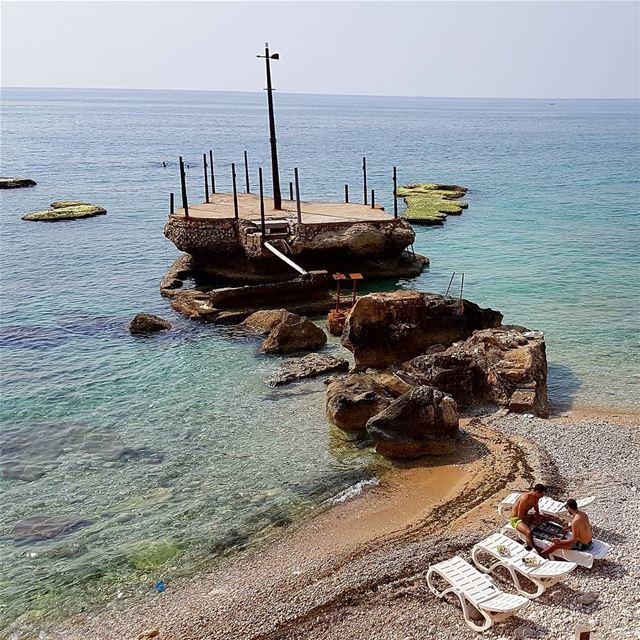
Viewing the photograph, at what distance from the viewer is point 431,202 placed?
64.4 meters

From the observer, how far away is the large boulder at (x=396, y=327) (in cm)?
2564

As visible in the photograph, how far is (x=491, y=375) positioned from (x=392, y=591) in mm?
10581

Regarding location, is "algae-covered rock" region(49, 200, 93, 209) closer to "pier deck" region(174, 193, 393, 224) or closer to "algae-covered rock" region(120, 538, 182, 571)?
"pier deck" region(174, 193, 393, 224)

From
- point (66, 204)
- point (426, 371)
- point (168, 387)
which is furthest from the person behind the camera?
point (66, 204)

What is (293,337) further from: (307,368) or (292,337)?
(307,368)

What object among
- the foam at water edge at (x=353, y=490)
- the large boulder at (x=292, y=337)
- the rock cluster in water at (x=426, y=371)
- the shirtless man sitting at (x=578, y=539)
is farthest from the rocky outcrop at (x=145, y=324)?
the shirtless man sitting at (x=578, y=539)

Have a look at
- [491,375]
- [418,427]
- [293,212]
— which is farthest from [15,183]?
[418,427]

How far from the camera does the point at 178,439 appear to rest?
68.6 ft

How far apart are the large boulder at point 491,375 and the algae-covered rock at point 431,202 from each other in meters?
35.4

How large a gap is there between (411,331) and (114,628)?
15712 millimetres

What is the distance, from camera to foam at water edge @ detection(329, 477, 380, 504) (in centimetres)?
1721

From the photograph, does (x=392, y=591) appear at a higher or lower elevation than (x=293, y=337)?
lower

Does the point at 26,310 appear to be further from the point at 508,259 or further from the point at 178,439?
the point at 508,259

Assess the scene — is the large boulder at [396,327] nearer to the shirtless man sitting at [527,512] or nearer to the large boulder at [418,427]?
the large boulder at [418,427]
